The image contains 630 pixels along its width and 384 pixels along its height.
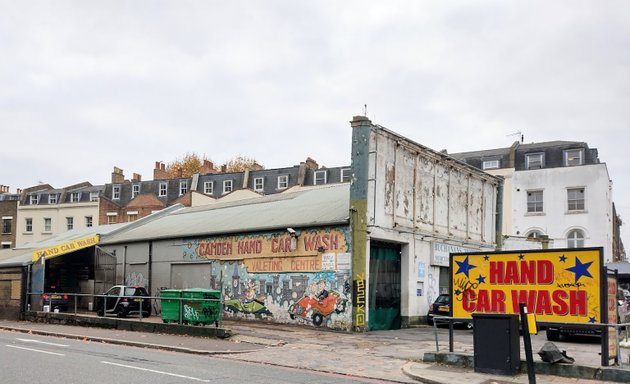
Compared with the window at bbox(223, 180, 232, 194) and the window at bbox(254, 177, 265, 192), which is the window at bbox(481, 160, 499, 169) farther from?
the window at bbox(223, 180, 232, 194)

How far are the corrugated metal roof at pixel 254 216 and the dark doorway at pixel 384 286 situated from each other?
231cm

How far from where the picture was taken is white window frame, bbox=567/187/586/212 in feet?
153

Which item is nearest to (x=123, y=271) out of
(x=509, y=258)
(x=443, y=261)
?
(x=443, y=261)

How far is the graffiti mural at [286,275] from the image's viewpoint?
75.0 ft

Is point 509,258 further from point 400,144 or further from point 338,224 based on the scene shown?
point 400,144

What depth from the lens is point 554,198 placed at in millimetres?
48000

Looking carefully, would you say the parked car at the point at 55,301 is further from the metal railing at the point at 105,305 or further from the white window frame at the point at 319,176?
the white window frame at the point at 319,176

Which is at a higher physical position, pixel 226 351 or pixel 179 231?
pixel 179 231

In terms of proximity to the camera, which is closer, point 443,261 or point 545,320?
point 545,320

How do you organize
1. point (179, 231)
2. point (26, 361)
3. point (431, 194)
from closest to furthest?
point (26, 361)
point (431, 194)
point (179, 231)

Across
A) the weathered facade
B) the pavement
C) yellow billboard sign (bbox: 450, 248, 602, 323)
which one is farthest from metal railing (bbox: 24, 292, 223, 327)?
yellow billboard sign (bbox: 450, 248, 602, 323)

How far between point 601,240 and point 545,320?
3590cm

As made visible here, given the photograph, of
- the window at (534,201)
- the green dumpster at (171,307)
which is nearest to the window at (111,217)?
the window at (534,201)

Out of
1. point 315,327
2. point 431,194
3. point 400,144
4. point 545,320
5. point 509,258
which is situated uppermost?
point 400,144
